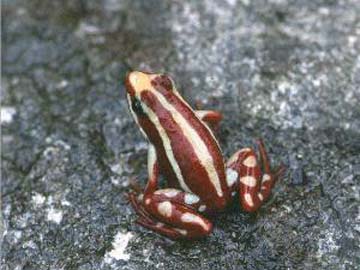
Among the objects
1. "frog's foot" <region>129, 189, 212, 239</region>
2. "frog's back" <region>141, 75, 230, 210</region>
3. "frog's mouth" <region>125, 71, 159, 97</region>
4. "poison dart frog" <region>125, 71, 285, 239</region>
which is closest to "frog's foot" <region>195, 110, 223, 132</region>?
"poison dart frog" <region>125, 71, 285, 239</region>

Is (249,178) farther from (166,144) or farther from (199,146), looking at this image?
(166,144)

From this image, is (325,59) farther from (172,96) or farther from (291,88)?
(172,96)

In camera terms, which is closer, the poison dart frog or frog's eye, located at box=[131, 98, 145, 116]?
the poison dart frog

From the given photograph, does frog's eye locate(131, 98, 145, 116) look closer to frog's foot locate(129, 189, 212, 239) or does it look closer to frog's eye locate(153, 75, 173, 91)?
frog's eye locate(153, 75, 173, 91)

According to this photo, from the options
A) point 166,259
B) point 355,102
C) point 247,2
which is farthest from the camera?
point 247,2

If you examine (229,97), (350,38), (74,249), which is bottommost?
(74,249)

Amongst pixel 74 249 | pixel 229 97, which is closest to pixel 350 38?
pixel 229 97

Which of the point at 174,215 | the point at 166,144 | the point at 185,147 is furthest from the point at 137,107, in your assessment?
the point at 174,215

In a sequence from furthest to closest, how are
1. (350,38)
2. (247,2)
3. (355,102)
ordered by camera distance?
(247,2) → (350,38) → (355,102)
